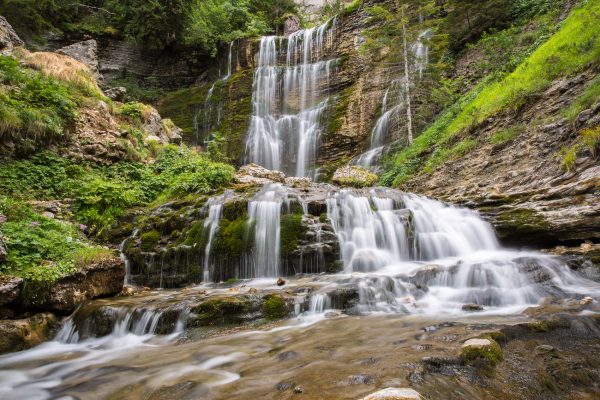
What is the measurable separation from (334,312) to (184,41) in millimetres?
24188

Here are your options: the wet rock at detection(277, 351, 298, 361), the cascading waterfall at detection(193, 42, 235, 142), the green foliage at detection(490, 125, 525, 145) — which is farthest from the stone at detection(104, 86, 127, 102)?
the wet rock at detection(277, 351, 298, 361)

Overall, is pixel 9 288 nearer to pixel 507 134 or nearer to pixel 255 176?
pixel 255 176

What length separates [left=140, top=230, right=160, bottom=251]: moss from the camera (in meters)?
8.11

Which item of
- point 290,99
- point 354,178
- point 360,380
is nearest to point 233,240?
point 360,380

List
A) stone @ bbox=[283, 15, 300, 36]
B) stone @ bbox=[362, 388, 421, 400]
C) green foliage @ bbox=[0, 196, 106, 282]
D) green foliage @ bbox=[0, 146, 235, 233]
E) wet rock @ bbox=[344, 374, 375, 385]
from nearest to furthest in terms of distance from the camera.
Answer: stone @ bbox=[362, 388, 421, 400], wet rock @ bbox=[344, 374, 375, 385], green foliage @ bbox=[0, 196, 106, 282], green foliage @ bbox=[0, 146, 235, 233], stone @ bbox=[283, 15, 300, 36]

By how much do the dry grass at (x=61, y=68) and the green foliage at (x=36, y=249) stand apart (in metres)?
7.52

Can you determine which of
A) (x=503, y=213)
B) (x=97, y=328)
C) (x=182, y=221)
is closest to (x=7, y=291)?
(x=97, y=328)

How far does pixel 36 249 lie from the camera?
5746 mm

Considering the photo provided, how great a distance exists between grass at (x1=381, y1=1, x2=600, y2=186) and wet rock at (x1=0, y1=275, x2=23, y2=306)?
11.3 meters

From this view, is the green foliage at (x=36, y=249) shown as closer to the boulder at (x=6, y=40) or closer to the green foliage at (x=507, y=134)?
the boulder at (x=6, y=40)

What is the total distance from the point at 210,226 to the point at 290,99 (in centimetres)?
1468

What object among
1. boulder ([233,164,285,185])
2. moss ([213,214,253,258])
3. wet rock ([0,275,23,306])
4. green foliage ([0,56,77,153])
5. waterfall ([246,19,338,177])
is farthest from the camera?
waterfall ([246,19,338,177])

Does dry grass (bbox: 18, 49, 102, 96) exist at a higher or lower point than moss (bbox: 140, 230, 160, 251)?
higher

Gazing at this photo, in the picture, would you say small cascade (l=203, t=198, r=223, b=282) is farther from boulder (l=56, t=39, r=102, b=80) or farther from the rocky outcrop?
boulder (l=56, t=39, r=102, b=80)
